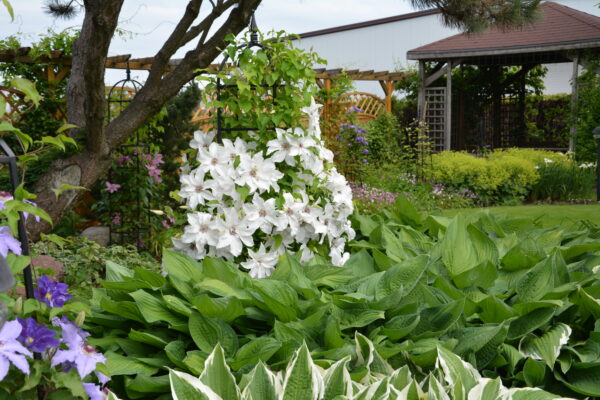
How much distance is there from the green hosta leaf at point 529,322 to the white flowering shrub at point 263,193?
832 millimetres

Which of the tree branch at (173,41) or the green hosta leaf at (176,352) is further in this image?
the tree branch at (173,41)

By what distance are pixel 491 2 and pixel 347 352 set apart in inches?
310

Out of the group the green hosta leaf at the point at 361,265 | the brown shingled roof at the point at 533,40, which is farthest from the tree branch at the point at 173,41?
the brown shingled roof at the point at 533,40

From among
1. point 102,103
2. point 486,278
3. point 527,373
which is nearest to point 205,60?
point 102,103

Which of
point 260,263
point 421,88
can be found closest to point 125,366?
point 260,263

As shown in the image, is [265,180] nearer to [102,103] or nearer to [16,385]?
[16,385]

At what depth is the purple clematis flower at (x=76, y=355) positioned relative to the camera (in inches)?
50.5

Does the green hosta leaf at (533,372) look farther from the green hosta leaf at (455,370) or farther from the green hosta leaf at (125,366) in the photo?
the green hosta leaf at (125,366)

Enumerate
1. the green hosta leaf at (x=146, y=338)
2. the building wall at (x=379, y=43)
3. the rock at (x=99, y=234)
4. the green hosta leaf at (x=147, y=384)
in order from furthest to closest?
the building wall at (x=379, y=43) → the rock at (x=99, y=234) → the green hosta leaf at (x=146, y=338) → the green hosta leaf at (x=147, y=384)

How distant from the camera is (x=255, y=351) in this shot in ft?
5.41

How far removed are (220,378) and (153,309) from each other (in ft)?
1.19

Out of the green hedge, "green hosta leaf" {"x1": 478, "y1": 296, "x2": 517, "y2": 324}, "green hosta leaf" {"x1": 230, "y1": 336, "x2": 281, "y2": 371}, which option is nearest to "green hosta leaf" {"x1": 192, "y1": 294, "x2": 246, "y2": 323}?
"green hosta leaf" {"x1": 230, "y1": 336, "x2": 281, "y2": 371}

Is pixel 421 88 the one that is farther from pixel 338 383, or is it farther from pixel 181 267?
pixel 338 383

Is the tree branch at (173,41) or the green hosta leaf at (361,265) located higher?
the tree branch at (173,41)
